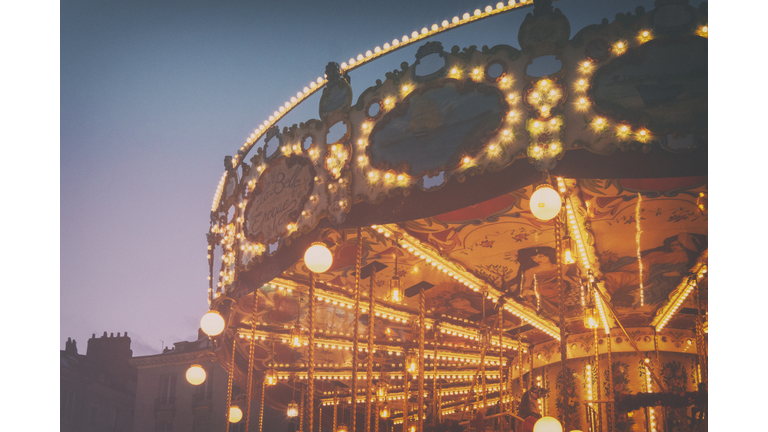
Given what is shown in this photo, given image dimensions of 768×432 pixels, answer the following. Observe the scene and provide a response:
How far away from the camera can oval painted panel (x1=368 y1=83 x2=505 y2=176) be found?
4582 millimetres

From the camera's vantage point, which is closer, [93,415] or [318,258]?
[318,258]

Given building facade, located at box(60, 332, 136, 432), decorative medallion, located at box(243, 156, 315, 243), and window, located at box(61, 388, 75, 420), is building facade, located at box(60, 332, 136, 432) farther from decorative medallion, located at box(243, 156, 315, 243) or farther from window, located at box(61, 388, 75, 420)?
decorative medallion, located at box(243, 156, 315, 243)

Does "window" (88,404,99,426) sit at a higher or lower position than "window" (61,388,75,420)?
lower

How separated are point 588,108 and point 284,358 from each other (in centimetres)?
1097

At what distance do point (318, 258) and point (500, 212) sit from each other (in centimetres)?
254

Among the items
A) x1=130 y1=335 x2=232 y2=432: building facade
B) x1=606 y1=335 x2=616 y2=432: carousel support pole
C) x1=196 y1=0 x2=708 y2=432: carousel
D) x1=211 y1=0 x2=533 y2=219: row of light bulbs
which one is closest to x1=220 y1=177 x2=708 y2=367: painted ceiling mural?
x1=196 y1=0 x2=708 y2=432: carousel

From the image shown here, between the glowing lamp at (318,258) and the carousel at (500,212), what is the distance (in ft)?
0.05

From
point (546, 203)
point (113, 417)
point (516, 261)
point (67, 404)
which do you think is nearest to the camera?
point (546, 203)

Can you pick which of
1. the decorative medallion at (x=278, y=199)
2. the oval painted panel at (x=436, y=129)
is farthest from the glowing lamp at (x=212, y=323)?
the oval painted panel at (x=436, y=129)

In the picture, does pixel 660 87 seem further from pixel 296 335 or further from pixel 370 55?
pixel 296 335

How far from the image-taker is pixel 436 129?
4832 mm

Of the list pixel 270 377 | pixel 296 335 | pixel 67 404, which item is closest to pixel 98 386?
pixel 67 404

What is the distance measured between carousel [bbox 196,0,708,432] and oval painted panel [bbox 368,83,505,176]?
16 millimetres

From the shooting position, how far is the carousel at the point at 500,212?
4117 mm
